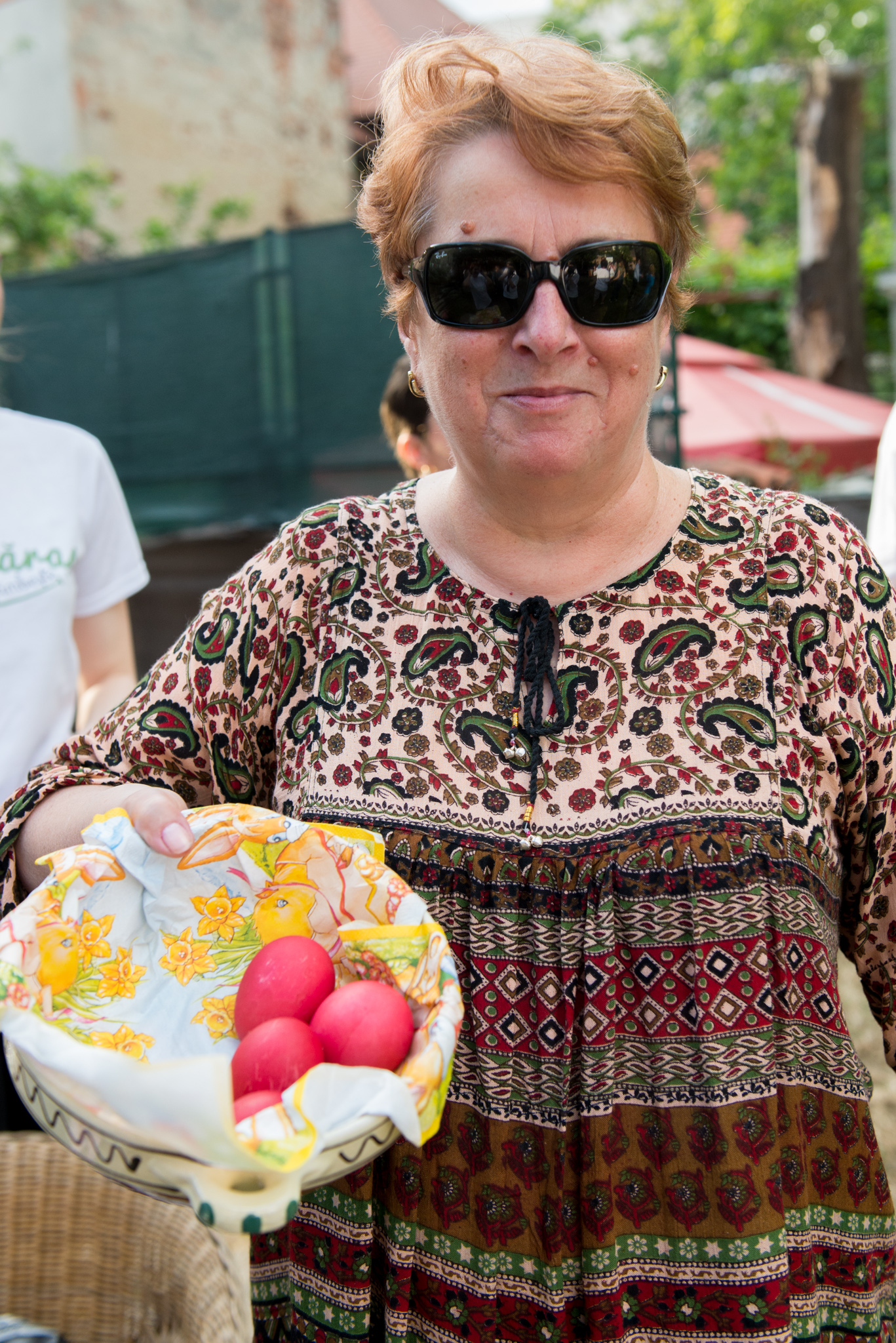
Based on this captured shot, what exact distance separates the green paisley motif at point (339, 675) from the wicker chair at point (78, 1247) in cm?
105

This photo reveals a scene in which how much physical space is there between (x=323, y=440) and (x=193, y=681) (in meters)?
3.60

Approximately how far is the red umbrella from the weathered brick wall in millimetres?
5721

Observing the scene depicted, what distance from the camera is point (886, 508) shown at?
281cm

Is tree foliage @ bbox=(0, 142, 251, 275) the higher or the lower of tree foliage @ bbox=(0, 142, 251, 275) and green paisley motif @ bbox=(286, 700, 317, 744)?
the higher

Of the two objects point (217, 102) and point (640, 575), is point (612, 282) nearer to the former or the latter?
point (640, 575)

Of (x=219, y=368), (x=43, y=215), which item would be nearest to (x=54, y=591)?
(x=219, y=368)

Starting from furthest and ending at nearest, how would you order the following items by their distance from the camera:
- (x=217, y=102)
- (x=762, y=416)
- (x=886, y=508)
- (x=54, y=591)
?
(x=217, y=102)
(x=762, y=416)
(x=886, y=508)
(x=54, y=591)

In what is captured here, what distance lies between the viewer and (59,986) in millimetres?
1188

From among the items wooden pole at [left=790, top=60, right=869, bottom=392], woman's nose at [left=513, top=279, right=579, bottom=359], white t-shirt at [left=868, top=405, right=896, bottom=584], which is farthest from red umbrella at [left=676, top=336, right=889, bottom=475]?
woman's nose at [left=513, top=279, right=579, bottom=359]

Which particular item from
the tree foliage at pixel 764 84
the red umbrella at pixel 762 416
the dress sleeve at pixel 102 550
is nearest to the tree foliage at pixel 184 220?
the red umbrella at pixel 762 416

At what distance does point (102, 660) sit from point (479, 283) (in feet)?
5.13

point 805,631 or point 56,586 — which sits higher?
point 805,631

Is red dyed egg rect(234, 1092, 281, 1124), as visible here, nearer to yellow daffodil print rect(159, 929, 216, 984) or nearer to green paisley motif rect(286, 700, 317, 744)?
yellow daffodil print rect(159, 929, 216, 984)

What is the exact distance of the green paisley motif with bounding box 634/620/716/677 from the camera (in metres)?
1.41
